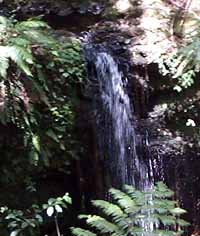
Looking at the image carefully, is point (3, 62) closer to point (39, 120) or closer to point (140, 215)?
point (39, 120)

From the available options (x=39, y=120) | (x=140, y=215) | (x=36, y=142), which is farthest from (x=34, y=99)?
(x=140, y=215)

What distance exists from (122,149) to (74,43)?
1327 millimetres

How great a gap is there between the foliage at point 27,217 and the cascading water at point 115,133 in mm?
1134

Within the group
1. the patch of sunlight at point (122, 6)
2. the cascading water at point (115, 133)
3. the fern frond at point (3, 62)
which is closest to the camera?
the fern frond at point (3, 62)

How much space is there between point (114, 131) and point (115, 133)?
3 centimetres

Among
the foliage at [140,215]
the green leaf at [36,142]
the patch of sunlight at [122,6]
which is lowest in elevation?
the foliage at [140,215]

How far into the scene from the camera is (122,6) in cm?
699

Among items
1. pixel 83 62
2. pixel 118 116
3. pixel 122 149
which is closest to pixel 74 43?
Result: pixel 83 62

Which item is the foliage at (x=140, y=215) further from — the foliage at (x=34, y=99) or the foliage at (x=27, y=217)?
the foliage at (x=34, y=99)

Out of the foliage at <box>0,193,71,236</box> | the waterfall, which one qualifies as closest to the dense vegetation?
the foliage at <box>0,193,71,236</box>

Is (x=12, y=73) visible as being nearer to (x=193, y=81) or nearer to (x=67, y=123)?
(x=67, y=123)

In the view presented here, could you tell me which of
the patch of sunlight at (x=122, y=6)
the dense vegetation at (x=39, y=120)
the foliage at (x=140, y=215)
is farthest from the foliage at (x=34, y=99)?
the patch of sunlight at (x=122, y=6)

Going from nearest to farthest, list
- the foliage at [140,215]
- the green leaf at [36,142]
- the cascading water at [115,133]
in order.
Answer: the foliage at [140,215]
the green leaf at [36,142]
the cascading water at [115,133]

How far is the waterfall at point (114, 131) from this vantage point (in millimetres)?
5391
